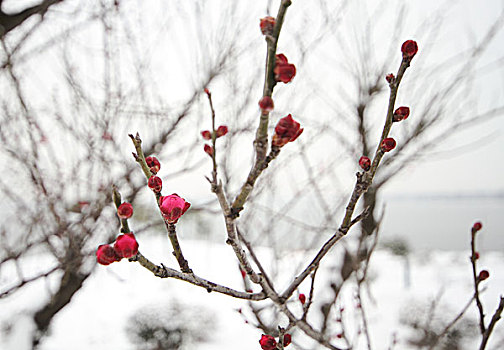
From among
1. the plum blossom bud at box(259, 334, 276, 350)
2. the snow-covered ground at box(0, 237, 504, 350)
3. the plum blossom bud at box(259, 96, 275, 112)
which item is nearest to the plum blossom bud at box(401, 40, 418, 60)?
the plum blossom bud at box(259, 96, 275, 112)

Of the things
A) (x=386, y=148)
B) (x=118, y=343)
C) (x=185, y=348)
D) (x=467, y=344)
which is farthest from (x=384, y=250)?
(x=386, y=148)

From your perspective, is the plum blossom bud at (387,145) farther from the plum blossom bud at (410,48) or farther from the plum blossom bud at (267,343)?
the plum blossom bud at (267,343)

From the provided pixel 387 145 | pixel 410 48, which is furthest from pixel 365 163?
pixel 410 48

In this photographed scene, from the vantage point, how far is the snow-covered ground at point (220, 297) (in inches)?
156

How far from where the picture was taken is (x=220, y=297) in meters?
5.06

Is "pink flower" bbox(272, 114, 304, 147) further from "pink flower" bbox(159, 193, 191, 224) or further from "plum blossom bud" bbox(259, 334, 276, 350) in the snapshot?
"plum blossom bud" bbox(259, 334, 276, 350)

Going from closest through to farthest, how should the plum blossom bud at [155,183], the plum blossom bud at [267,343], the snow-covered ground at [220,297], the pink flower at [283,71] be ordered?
the pink flower at [283,71], the plum blossom bud at [155,183], the plum blossom bud at [267,343], the snow-covered ground at [220,297]

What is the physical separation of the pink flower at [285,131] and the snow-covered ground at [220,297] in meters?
3.26

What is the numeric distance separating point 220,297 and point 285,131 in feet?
16.6

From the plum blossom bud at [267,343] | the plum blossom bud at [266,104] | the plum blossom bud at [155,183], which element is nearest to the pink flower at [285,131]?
the plum blossom bud at [266,104]

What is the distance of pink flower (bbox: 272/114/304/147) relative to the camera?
0.32m

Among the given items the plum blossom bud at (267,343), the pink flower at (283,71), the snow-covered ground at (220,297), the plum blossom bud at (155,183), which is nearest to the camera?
the pink flower at (283,71)

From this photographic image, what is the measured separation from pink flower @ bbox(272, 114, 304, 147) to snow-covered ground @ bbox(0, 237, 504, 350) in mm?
3257

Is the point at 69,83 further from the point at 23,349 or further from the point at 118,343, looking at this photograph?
the point at 118,343
